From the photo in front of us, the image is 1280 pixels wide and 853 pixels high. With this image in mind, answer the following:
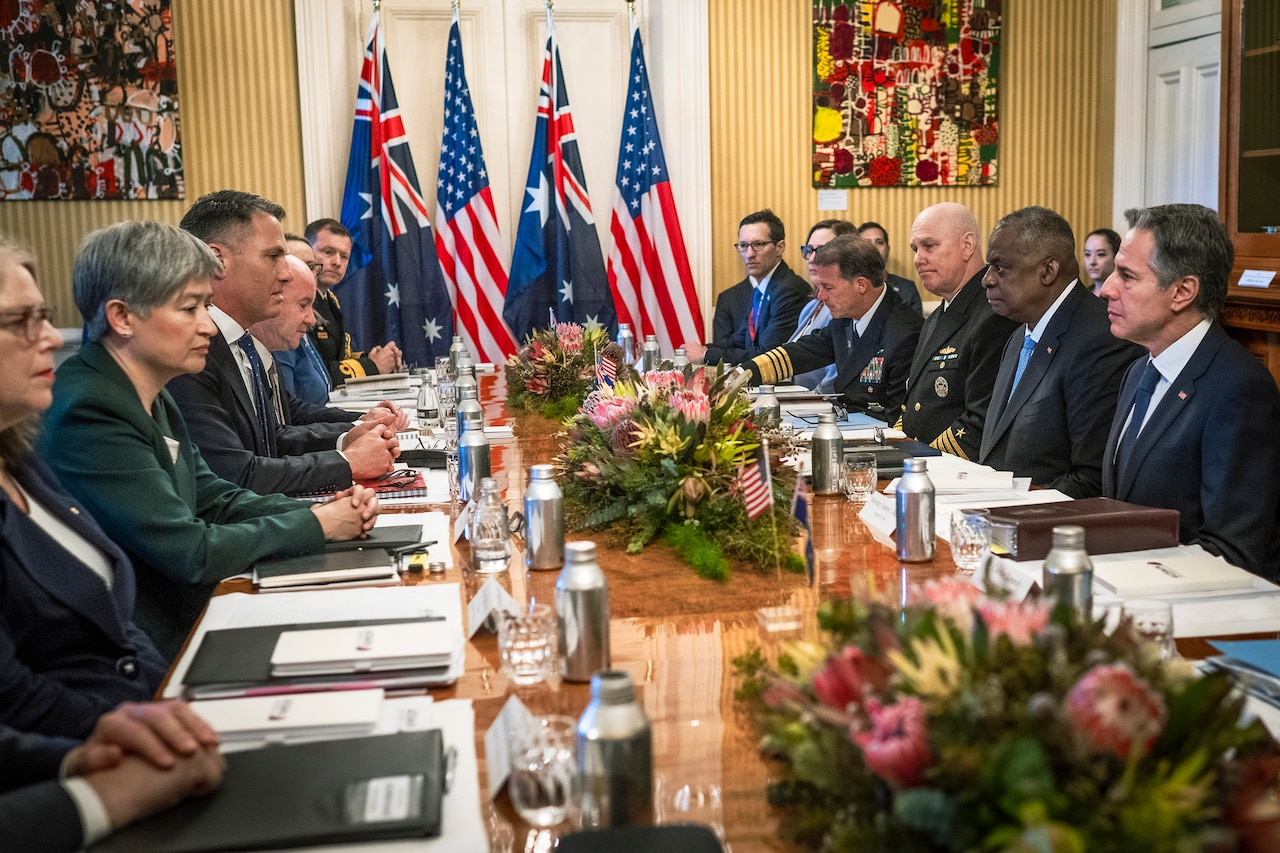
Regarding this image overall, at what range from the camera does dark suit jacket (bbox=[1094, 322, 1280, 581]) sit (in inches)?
97.7

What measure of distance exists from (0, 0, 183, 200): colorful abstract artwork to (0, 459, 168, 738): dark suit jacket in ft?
17.1

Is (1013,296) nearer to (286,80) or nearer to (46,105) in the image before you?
(286,80)

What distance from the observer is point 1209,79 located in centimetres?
669

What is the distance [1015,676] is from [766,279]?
239 inches

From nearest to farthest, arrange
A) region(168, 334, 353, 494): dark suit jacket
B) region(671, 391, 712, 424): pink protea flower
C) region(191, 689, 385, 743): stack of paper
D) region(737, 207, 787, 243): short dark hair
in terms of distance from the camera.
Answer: region(191, 689, 385, 743): stack of paper, region(671, 391, 712, 424): pink protea flower, region(168, 334, 353, 494): dark suit jacket, region(737, 207, 787, 243): short dark hair

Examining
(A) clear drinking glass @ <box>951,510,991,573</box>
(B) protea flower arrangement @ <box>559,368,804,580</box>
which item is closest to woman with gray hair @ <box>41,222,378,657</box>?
(B) protea flower arrangement @ <box>559,368,804,580</box>

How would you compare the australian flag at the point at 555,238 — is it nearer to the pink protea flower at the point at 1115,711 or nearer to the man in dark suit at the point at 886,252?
the man in dark suit at the point at 886,252

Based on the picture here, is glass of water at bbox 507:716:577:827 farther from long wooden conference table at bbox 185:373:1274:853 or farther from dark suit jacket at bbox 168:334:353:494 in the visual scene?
dark suit jacket at bbox 168:334:353:494

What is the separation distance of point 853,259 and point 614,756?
392cm

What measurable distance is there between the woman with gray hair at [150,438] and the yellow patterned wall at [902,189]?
209 inches

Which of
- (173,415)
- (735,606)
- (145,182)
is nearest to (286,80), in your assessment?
(145,182)

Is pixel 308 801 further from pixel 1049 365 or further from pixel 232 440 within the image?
pixel 1049 365

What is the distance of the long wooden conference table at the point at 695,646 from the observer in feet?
4.11

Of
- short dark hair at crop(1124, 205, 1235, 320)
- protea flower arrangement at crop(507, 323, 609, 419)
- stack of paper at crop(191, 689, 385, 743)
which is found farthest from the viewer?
protea flower arrangement at crop(507, 323, 609, 419)
